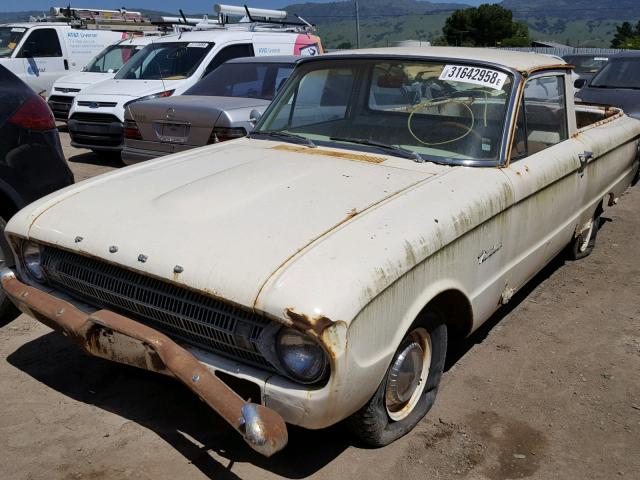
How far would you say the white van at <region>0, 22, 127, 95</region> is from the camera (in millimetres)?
13672

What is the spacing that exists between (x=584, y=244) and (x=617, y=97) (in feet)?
17.5

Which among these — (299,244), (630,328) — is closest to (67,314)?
(299,244)

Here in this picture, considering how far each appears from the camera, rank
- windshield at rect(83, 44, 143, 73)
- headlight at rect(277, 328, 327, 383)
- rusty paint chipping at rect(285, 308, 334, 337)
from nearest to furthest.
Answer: rusty paint chipping at rect(285, 308, 334, 337) < headlight at rect(277, 328, 327, 383) < windshield at rect(83, 44, 143, 73)

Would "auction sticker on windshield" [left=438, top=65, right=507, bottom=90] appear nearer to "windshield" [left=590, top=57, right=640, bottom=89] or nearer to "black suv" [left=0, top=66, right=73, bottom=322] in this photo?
"black suv" [left=0, top=66, right=73, bottom=322]

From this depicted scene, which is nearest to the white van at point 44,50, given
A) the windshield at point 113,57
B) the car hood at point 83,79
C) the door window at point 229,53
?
the car hood at point 83,79

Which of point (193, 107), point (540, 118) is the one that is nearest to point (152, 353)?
point (540, 118)

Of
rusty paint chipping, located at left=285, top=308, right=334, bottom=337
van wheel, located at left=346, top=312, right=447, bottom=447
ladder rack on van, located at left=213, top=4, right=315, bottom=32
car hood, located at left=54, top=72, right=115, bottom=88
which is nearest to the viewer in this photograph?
rusty paint chipping, located at left=285, top=308, right=334, bottom=337

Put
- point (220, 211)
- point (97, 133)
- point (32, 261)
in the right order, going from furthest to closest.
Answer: point (97, 133) → point (32, 261) → point (220, 211)

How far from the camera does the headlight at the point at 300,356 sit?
2.45m

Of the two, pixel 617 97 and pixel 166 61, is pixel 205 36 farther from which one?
pixel 617 97

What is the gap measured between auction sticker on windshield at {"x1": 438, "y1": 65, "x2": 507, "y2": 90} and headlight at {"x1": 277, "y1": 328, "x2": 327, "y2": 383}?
211 centimetres

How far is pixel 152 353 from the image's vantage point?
2.66 meters

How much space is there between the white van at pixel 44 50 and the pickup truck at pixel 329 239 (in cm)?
1117

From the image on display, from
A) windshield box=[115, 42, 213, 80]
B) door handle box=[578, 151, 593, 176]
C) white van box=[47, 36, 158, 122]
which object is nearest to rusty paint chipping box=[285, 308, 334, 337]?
door handle box=[578, 151, 593, 176]
